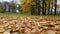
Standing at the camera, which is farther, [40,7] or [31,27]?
[40,7]

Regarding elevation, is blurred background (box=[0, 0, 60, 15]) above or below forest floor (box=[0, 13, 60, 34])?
below

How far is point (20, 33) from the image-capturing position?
1978mm

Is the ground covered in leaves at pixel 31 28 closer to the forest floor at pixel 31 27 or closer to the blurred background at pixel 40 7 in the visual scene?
the forest floor at pixel 31 27

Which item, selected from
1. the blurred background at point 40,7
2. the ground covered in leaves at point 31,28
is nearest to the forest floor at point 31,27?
the ground covered in leaves at point 31,28

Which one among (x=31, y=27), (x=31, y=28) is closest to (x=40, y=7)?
(x=31, y=27)

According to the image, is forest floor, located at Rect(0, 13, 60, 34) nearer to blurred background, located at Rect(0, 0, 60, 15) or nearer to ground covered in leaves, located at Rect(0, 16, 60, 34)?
ground covered in leaves, located at Rect(0, 16, 60, 34)

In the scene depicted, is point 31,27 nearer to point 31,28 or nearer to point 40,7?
point 31,28

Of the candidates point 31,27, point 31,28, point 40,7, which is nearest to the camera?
point 31,28

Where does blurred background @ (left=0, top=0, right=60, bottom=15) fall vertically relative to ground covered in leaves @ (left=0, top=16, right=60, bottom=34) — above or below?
below

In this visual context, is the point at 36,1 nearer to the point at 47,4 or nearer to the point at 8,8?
the point at 47,4

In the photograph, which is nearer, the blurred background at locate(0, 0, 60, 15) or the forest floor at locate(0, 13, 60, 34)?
Result: the forest floor at locate(0, 13, 60, 34)

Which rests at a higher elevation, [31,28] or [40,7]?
[31,28]

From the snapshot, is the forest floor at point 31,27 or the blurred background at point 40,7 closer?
the forest floor at point 31,27

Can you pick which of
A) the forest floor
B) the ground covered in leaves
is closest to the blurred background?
the forest floor
